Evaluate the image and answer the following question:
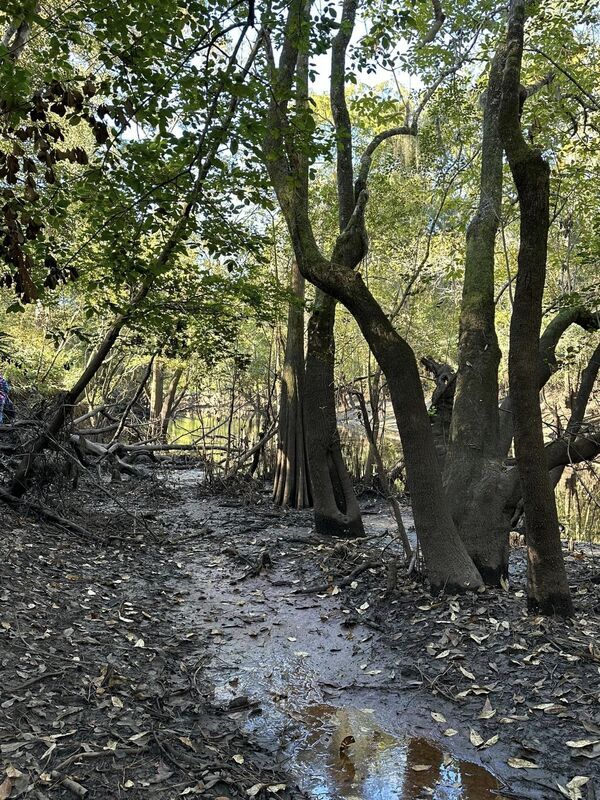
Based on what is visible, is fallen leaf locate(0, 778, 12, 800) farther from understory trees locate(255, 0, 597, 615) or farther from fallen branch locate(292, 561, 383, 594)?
fallen branch locate(292, 561, 383, 594)

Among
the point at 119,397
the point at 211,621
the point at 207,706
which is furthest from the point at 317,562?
the point at 119,397

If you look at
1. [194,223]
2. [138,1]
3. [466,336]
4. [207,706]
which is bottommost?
[207,706]

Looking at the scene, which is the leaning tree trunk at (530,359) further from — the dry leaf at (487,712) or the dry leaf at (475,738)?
the dry leaf at (475,738)

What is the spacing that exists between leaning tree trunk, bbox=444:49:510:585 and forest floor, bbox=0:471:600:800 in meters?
0.51

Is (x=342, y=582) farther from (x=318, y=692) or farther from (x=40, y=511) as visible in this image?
(x=40, y=511)

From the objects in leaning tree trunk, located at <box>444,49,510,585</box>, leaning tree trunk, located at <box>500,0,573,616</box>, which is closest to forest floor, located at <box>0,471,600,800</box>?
leaning tree trunk, located at <box>500,0,573,616</box>

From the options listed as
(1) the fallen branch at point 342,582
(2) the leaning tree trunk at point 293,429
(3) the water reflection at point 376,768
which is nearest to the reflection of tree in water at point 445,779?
(3) the water reflection at point 376,768

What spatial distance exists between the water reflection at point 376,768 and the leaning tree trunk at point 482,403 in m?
2.12

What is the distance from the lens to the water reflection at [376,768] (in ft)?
9.46

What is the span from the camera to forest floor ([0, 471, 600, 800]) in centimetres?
288

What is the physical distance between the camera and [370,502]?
10922 mm

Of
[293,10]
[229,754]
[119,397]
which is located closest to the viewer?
[229,754]

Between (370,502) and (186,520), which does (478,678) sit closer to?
(186,520)

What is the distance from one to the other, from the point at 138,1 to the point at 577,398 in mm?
5521
